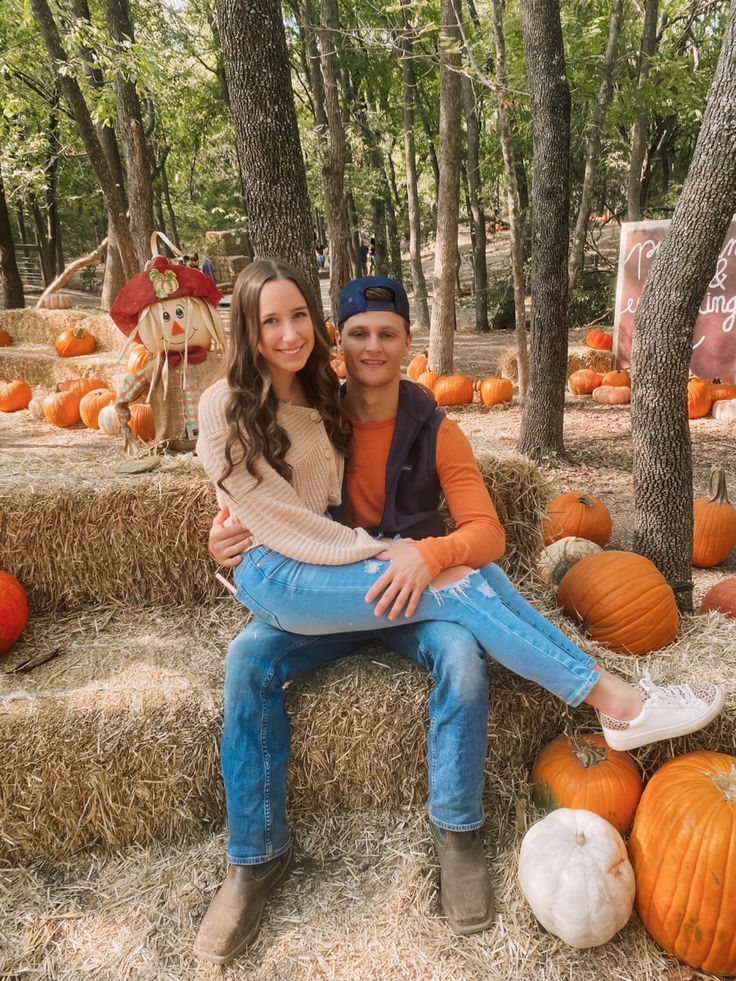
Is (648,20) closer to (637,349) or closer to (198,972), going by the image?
(637,349)

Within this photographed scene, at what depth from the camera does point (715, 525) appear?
12.7 ft

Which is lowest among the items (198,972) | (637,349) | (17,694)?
(198,972)

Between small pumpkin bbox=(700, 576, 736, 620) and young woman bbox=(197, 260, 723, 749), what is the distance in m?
1.04

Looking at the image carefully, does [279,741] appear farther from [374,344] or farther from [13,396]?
[13,396]

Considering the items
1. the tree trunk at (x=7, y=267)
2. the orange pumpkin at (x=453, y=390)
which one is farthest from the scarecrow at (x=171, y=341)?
the tree trunk at (x=7, y=267)

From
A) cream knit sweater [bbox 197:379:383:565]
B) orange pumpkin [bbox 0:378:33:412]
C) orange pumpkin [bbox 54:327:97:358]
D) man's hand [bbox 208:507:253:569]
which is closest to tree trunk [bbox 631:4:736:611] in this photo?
cream knit sweater [bbox 197:379:383:565]

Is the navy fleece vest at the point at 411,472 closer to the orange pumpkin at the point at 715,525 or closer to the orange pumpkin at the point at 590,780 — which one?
the orange pumpkin at the point at 590,780

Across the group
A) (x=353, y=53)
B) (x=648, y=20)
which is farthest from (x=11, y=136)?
(x=648, y=20)

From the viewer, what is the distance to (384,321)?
7.03 feet

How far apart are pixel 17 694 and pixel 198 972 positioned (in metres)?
1.10

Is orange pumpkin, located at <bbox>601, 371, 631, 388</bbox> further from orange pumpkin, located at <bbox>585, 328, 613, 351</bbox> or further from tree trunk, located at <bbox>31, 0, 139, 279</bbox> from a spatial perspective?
tree trunk, located at <bbox>31, 0, 139, 279</bbox>

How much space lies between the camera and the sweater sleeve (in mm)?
2008

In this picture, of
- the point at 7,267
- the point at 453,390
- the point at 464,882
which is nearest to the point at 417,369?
the point at 453,390

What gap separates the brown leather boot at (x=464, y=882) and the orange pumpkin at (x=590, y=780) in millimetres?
320
